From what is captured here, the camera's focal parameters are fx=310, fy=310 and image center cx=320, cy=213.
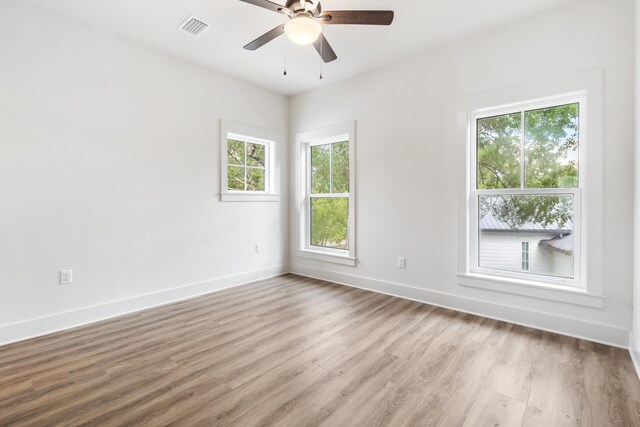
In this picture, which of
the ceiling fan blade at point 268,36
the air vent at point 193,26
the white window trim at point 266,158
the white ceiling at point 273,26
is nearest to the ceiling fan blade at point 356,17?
the ceiling fan blade at point 268,36

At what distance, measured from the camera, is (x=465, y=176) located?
3086mm

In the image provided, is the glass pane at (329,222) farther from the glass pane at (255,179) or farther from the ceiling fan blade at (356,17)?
the ceiling fan blade at (356,17)

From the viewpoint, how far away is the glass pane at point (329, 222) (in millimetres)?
4293

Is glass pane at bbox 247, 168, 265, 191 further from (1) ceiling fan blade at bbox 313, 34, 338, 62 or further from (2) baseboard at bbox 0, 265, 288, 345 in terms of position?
(1) ceiling fan blade at bbox 313, 34, 338, 62

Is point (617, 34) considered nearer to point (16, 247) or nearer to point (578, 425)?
point (578, 425)

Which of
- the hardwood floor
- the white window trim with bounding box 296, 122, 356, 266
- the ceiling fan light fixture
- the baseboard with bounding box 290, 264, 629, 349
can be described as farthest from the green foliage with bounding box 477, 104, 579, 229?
the ceiling fan light fixture

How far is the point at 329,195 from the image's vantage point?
14.4 ft

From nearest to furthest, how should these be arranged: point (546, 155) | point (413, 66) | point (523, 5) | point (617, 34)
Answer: point (617, 34) → point (523, 5) → point (546, 155) → point (413, 66)

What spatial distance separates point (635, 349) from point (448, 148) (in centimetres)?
210

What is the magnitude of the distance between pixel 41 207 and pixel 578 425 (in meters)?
3.94

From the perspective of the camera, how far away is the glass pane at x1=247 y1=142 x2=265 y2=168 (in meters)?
4.36

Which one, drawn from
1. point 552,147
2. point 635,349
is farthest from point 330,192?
point 635,349

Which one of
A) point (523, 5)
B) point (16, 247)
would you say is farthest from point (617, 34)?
point (16, 247)

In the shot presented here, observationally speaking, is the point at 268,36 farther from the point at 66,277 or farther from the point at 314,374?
the point at 66,277
